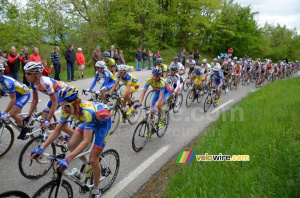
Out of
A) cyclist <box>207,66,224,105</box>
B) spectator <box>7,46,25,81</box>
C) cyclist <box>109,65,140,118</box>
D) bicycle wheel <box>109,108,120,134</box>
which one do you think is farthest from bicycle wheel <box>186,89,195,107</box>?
spectator <box>7,46,25,81</box>

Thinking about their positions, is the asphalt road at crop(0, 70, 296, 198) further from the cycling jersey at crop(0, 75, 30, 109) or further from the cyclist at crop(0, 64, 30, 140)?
the cycling jersey at crop(0, 75, 30, 109)

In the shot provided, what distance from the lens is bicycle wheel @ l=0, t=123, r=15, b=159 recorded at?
4.55 metres

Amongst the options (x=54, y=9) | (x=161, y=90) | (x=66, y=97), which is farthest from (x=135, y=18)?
(x=66, y=97)

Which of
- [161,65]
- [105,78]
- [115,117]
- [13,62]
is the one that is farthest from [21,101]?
[13,62]

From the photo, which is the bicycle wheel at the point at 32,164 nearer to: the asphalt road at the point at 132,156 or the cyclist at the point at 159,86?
the asphalt road at the point at 132,156

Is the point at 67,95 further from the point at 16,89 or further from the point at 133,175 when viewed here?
the point at 16,89

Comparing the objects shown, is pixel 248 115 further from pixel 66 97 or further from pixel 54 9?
pixel 54 9

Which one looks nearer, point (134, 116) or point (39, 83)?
point (39, 83)

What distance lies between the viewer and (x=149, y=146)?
5504mm

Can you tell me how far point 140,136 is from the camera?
17.1ft

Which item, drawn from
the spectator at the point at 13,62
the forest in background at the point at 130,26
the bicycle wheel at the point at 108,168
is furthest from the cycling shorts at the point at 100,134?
the forest in background at the point at 130,26

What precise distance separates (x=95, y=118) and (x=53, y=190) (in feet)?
3.70

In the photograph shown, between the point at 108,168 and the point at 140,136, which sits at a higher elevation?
the point at 140,136

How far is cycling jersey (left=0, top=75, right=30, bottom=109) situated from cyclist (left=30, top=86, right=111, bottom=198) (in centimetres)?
223
